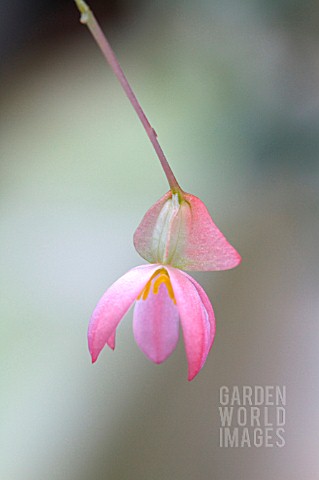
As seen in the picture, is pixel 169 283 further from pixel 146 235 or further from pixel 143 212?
pixel 143 212

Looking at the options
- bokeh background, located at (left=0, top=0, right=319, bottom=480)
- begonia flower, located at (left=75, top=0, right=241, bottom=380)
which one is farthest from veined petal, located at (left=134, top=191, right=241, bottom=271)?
bokeh background, located at (left=0, top=0, right=319, bottom=480)

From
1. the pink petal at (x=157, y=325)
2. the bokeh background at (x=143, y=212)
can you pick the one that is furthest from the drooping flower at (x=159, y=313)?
the bokeh background at (x=143, y=212)

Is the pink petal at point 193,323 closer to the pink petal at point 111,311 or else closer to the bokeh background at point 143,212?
the pink petal at point 111,311

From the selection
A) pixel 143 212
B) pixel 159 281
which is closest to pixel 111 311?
pixel 159 281

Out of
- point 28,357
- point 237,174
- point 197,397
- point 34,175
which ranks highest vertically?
point 34,175

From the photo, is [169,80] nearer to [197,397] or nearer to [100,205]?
[100,205]

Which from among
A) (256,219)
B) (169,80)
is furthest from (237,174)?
(169,80)

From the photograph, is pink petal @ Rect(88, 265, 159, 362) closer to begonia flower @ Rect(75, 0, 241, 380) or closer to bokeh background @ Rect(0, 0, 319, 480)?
begonia flower @ Rect(75, 0, 241, 380)
